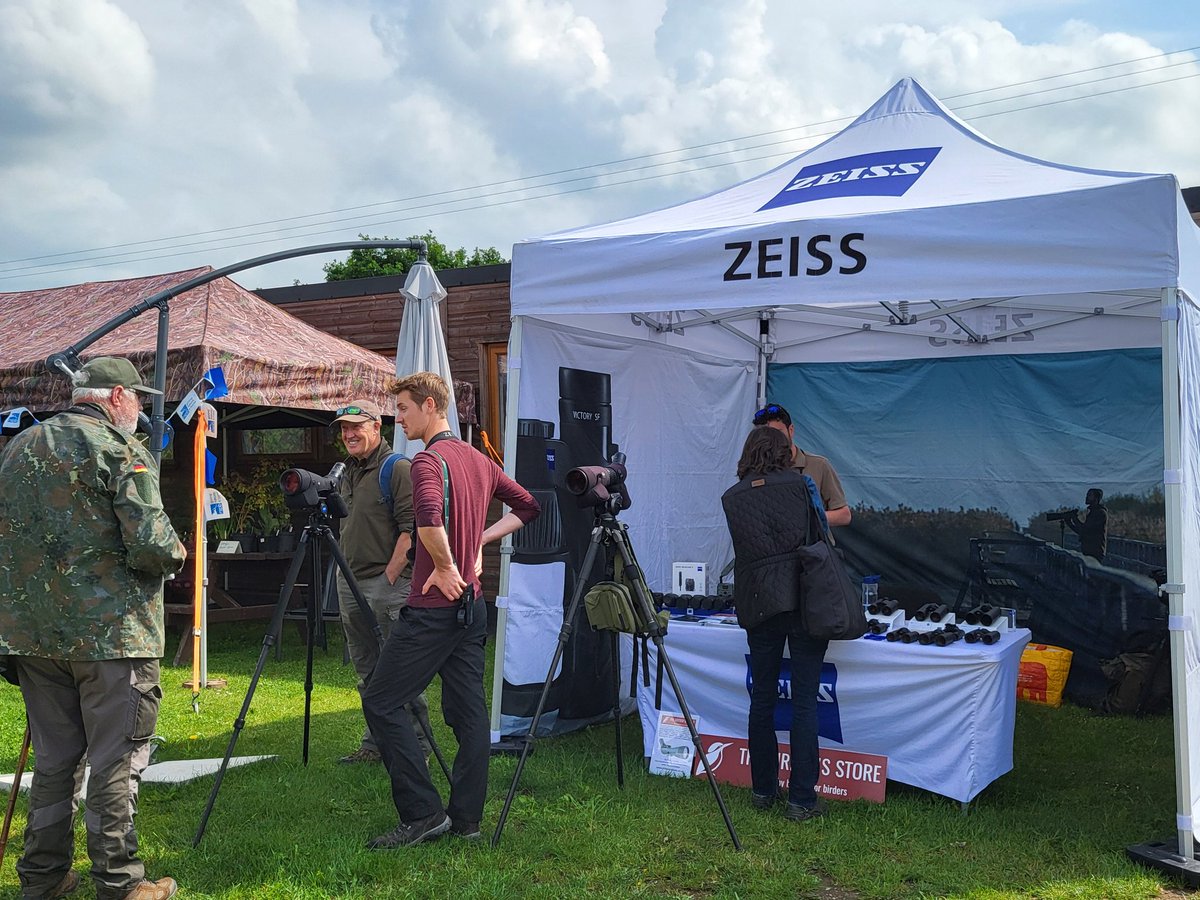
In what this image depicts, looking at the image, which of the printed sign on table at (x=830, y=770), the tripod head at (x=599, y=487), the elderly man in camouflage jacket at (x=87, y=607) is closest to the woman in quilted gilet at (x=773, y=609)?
the printed sign on table at (x=830, y=770)

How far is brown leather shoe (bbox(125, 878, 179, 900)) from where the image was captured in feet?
11.0

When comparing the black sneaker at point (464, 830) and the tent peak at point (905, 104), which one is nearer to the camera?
the black sneaker at point (464, 830)

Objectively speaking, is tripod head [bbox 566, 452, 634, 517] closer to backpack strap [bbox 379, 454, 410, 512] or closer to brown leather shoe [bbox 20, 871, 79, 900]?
backpack strap [bbox 379, 454, 410, 512]

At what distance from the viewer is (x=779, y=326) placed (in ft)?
24.3

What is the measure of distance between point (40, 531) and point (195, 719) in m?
3.57

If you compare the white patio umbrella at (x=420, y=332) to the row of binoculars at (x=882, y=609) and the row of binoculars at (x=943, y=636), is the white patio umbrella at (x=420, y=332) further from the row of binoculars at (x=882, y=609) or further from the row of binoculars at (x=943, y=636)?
the row of binoculars at (x=943, y=636)

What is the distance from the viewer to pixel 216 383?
7262 millimetres

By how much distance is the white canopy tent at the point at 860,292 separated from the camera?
379 cm

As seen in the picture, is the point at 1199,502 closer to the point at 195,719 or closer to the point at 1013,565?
the point at 1013,565

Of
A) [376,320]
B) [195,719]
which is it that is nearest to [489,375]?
[376,320]

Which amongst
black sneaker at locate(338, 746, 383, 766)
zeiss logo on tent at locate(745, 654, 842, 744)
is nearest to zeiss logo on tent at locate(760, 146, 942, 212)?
zeiss logo on tent at locate(745, 654, 842, 744)

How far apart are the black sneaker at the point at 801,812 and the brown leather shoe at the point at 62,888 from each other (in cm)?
268

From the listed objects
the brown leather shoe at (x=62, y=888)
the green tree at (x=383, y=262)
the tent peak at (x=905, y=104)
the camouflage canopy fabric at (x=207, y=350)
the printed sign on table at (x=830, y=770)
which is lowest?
the brown leather shoe at (x=62, y=888)

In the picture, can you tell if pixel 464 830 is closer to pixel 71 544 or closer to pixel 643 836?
pixel 643 836
